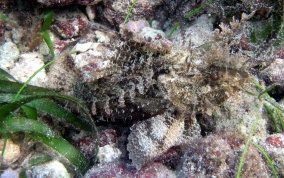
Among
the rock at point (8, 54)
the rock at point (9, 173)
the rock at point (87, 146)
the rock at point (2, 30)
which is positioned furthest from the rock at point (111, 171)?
the rock at point (2, 30)

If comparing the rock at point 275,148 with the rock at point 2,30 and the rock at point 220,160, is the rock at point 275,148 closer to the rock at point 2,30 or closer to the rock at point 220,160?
the rock at point 220,160

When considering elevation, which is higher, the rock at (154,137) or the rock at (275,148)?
the rock at (275,148)

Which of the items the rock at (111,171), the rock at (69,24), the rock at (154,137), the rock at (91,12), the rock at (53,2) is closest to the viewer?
the rock at (111,171)

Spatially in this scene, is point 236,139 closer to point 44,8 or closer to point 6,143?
point 6,143

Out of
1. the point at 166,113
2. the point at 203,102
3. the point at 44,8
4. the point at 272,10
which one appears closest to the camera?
the point at 203,102

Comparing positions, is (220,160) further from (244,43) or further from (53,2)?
(53,2)

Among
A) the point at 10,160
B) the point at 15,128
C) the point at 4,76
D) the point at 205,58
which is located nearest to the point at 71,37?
the point at 4,76

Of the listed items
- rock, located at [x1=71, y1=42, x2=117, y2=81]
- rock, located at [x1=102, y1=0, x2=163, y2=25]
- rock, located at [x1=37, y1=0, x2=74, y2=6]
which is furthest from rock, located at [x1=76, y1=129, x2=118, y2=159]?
rock, located at [x1=102, y1=0, x2=163, y2=25]
